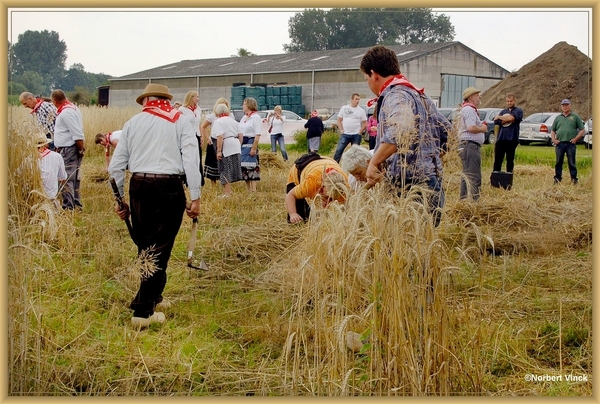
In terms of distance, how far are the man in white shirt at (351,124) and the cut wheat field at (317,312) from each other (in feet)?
26.5

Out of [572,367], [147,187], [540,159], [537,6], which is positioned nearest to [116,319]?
[147,187]

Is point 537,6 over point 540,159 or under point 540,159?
over

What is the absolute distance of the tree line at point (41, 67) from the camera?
16.2 ft

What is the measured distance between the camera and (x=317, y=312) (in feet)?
12.9

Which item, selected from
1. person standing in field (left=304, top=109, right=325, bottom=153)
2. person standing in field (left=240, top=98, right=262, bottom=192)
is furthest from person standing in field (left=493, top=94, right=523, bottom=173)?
person standing in field (left=304, top=109, right=325, bottom=153)

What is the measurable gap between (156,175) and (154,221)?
0.33 m

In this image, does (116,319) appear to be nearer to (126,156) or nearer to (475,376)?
(126,156)

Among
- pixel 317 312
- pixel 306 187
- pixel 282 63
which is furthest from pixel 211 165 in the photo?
pixel 282 63

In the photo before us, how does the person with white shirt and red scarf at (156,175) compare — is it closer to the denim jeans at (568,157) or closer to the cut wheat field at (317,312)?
the cut wheat field at (317,312)

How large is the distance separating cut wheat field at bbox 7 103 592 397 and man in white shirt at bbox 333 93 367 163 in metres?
8.08

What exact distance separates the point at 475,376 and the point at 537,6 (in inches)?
72.1

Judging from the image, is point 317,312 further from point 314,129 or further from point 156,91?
point 314,129

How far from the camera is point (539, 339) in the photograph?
475 cm

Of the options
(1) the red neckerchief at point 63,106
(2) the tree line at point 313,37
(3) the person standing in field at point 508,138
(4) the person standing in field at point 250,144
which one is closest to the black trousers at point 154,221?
(2) the tree line at point 313,37
